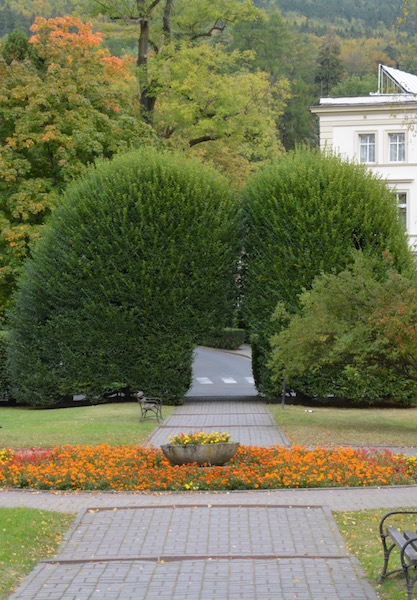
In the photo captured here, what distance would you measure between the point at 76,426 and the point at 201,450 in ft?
26.8

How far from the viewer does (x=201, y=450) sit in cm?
1450

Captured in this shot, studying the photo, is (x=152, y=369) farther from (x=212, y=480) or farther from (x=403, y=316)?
(x=212, y=480)

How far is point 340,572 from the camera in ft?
29.3

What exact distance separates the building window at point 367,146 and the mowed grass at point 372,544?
41919 millimetres

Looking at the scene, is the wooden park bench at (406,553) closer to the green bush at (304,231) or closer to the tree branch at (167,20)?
the green bush at (304,231)

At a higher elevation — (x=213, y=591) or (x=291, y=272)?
(x=291, y=272)

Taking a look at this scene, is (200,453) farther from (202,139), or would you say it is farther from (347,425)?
(202,139)

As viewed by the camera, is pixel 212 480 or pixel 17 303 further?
pixel 17 303

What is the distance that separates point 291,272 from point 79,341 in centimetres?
725

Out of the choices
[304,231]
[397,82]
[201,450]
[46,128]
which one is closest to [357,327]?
[304,231]

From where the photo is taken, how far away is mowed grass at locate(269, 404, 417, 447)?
64.5 feet

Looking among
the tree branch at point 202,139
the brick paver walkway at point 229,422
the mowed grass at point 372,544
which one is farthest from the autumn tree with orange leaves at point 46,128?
the mowed grass at point 372,544

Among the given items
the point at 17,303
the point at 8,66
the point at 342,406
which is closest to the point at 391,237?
the point at 342,406

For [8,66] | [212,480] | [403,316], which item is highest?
[8,66]
